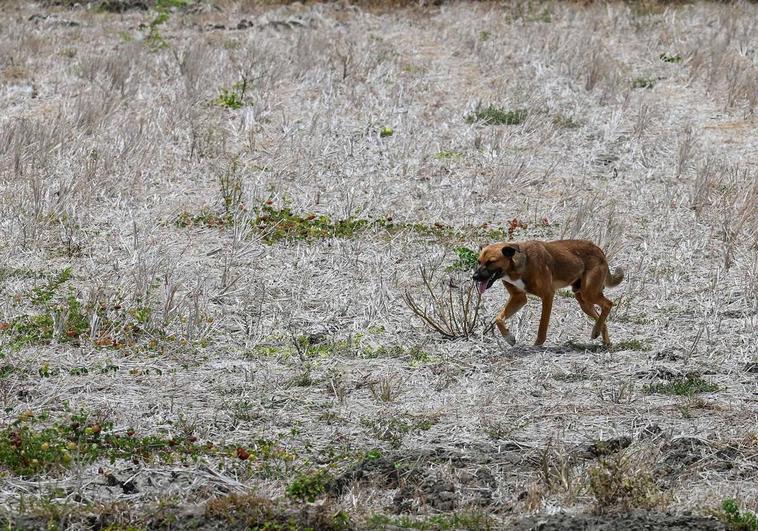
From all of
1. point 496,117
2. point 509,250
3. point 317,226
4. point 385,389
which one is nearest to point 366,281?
point 317,226

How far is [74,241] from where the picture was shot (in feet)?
36.0

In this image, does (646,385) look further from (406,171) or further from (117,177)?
(117,177)

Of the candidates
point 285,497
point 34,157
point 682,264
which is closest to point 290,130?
point 34,157

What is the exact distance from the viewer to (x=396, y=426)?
7.31m

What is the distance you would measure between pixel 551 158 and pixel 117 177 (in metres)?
5.30

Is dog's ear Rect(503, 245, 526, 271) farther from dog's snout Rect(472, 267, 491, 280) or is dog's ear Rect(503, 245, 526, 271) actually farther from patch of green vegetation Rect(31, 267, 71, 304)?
patch of green vegetation Rect(31, 267, 71, 304)

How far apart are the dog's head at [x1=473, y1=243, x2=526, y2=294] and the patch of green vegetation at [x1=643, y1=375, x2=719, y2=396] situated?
1381mm

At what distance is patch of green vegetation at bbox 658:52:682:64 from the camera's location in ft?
61.2

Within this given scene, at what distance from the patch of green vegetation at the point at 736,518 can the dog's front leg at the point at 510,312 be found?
2.98 m

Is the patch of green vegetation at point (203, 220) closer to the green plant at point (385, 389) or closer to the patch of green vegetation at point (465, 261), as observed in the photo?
the patch of green vegetation at point (465, 261)

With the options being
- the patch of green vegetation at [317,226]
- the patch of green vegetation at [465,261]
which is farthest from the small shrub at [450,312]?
the patch of green vegetation at [317,226]

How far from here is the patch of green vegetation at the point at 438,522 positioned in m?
6.02

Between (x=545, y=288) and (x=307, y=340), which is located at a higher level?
(x=545, y=288)

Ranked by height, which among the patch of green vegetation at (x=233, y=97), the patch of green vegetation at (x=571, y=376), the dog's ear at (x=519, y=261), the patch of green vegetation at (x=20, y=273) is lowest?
the patch of green vegetation at (x=20, y=273)
